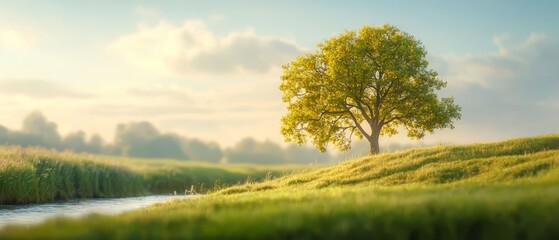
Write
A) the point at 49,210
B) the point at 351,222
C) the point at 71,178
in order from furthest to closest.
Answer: the point at 71,178
the point at 49,210
the point at 351,222

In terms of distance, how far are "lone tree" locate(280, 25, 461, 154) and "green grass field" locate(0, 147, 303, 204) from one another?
613cm

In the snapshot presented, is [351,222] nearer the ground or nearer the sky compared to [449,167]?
nearer the ground

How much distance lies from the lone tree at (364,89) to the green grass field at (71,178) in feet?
20.1

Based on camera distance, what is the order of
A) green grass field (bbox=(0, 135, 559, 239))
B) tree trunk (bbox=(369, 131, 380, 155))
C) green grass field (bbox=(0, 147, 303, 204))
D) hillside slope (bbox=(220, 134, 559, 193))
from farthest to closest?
tree trunk (bbox=(369, 131, 380, 155)) < green grass field (bbox=(0, 147, 303, 204)) < hillside slope (bbox=(220, 134, 559, 193)) < green grass field (bbox=(0, 135, 559, 239))

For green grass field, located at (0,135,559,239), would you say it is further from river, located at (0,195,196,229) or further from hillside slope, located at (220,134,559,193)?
river, located at (0,195,196,229)

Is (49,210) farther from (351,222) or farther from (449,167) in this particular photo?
(351,222)

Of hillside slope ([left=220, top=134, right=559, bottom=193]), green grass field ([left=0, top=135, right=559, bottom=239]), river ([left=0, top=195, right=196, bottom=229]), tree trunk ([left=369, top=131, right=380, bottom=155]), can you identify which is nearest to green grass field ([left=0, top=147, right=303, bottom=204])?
river ([left=0, top=195, right=196, bottom=229])

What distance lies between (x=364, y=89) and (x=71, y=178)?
21.7m

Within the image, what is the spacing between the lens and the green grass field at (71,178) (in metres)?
32.9

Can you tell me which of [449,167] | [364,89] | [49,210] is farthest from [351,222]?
[364,89]

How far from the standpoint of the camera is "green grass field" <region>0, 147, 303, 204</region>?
32.9 meters

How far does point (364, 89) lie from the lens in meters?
42.6

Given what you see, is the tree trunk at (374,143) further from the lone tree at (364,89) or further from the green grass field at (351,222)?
the green grass field at (351,222)

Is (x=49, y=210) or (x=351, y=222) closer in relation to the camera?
(x=351, y=222)
